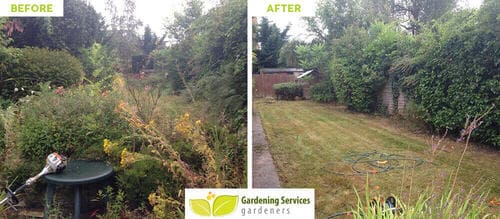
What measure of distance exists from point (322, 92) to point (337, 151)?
429 millimetres

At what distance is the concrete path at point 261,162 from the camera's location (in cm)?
261

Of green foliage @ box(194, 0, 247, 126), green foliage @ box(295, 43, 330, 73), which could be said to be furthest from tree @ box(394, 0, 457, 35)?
green foliage @ box(194, 0, 247, 126)

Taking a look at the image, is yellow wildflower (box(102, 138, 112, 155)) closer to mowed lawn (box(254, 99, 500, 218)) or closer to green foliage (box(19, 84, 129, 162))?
green foliage (box(19, 84, 129, 162))

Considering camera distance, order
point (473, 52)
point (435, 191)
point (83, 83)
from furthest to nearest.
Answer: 1. point (83, 83)
2. point (435, 191)
3. point (473, 52)

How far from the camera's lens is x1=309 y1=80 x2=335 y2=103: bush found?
8.31ft

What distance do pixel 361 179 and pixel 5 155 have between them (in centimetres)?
268

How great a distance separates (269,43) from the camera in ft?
8.54

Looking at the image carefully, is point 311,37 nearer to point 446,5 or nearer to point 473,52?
point 446,5

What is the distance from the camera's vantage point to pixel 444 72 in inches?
94.5

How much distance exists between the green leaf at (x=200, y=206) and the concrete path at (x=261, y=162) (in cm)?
37

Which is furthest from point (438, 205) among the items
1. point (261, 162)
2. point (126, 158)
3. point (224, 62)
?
point (126, 158)

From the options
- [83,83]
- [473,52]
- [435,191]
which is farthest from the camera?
[83,83]

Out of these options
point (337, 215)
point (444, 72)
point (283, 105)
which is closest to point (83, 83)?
point (283, 105)

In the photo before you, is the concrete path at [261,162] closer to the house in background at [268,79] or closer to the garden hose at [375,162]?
the house in background at [268,79]
